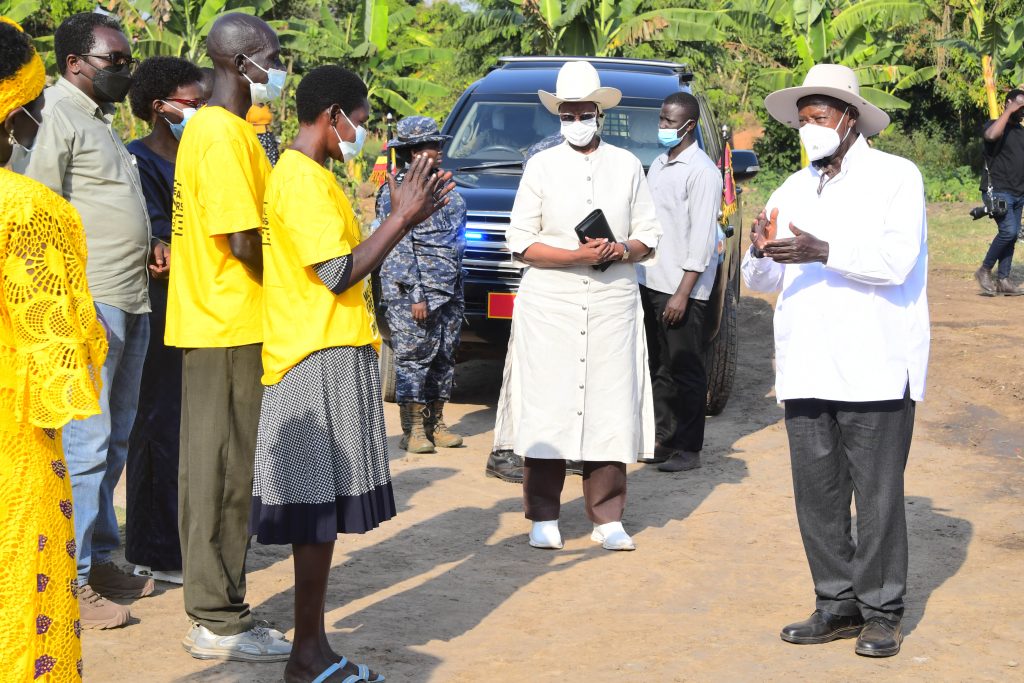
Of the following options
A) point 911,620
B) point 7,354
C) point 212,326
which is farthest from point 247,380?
point 911,620

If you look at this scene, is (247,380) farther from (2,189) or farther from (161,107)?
(2,189)

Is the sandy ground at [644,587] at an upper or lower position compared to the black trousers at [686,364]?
lower

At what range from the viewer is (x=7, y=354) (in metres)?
2.80

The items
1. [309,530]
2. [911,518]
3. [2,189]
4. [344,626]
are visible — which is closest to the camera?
[2,189]

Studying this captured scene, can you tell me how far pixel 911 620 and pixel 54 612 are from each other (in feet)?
11.9

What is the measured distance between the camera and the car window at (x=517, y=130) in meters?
9.23

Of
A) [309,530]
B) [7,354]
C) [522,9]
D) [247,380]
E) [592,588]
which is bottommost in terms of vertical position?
[592,588]

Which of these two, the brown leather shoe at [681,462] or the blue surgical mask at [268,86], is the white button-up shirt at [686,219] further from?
the blue surgical mask at [268,86]

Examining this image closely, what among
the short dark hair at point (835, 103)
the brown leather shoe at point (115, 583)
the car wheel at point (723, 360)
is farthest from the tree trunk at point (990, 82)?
the brown leather shoe at point (115, 583)

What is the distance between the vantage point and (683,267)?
303 inches

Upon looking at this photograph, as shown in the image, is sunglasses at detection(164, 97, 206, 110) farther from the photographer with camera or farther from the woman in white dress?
the photographer with camera

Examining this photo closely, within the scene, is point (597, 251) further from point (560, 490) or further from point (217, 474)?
point (217, 474)

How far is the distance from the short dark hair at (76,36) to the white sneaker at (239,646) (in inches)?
90.6

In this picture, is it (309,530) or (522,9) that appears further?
(522,9)
